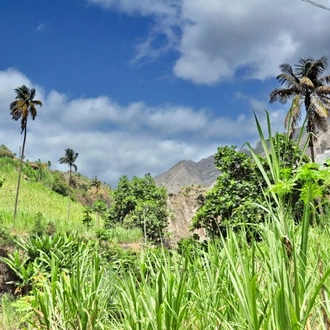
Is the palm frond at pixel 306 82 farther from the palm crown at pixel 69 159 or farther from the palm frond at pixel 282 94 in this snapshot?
the palm crown at pixel 69 159

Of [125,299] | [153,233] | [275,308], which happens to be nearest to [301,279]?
[275,308]

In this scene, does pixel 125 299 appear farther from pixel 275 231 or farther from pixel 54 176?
pixel 54 176

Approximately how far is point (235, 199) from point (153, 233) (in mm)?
15222

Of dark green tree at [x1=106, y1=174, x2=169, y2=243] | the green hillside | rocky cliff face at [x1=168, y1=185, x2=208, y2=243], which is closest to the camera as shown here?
dark green tree at [x1=106, y1=174, x2=169, y2=243]

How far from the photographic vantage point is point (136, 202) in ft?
125

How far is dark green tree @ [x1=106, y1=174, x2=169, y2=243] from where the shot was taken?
3488 cm

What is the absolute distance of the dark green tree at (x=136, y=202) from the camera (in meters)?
34.9

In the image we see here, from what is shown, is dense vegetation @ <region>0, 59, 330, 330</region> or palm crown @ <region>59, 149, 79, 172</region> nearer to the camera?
dense vegetation @ <region>0, 59, 330, 330</region>

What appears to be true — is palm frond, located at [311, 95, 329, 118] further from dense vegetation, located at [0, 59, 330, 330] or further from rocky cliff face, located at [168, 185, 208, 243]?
dense vegetation, located at [0, 59, 330, 330]

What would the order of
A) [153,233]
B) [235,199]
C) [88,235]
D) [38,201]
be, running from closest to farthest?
1. [235,199]
2. [88,235]
3. [153,233]
4. [38,201]

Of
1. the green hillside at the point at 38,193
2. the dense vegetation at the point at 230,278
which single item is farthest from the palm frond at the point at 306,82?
the dense vegetation at the point at 230,278

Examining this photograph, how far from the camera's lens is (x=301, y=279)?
187 centimetres

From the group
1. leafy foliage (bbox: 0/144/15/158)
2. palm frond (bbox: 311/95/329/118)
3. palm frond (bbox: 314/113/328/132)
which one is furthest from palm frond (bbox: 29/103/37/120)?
leafy foliage (bbox: 0/144/15/158)

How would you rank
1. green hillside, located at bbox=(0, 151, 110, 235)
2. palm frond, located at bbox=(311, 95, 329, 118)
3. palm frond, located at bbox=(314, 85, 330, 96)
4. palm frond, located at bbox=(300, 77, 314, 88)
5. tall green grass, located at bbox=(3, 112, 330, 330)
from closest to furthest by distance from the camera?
1. tall green grass, located at bbox=(3, 112, 330, 330)
2. palm frond, located at bbox=(311, 95, 329, 118)
3. palm frond, located at bbox=(300, 77, 314, 88)
4. palm frond, located at bbox=(314, 85, 330, 96)
5. green hillside, located at bbox=(0, 151, 110, 235)
